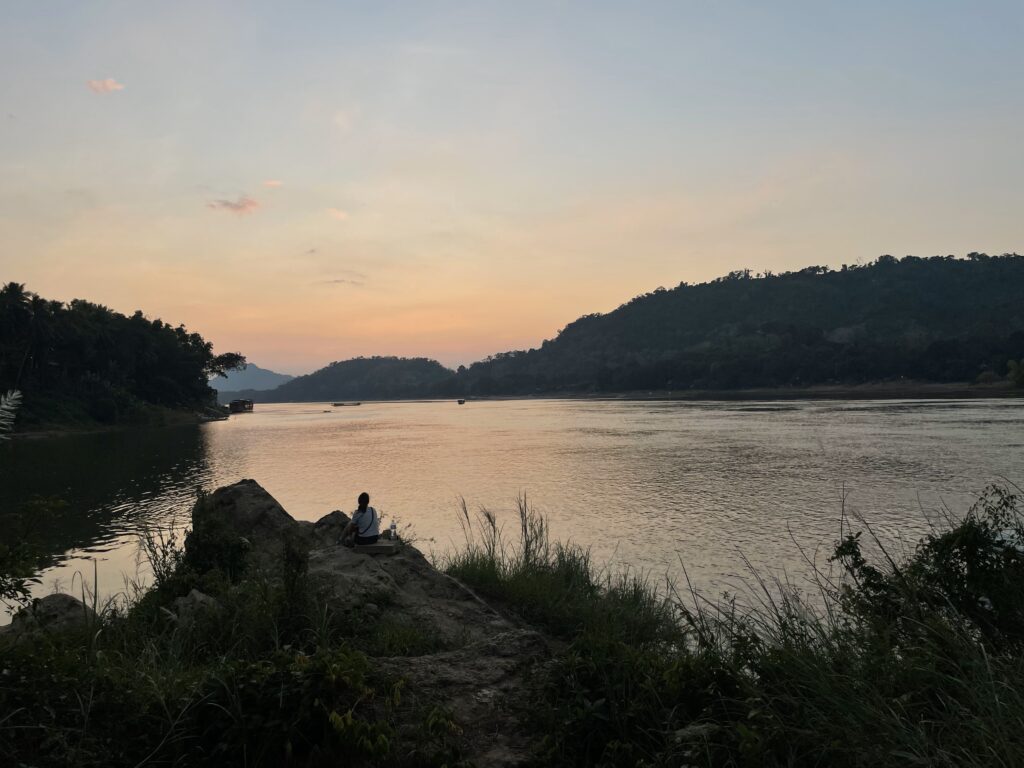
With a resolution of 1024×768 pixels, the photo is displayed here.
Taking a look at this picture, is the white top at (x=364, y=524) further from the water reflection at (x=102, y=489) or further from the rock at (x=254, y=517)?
the water reflection at (x=102, y=489)

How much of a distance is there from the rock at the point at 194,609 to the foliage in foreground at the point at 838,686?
501cm

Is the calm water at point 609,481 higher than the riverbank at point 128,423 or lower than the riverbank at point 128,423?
lower

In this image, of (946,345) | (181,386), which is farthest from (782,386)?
(181,386)

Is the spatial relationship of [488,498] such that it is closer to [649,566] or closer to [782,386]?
[649,566]

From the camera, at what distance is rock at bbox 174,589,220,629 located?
868 centimetres

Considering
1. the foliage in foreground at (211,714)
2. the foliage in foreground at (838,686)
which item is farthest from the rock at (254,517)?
the foliage in foreground at (838,686)

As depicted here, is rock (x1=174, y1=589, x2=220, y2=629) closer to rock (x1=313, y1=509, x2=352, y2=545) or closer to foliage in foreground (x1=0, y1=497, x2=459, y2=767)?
foliage in foreground (x1=0, y1=497, x2=459, y2=767)

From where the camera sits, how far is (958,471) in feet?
112

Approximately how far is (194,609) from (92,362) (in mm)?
103448

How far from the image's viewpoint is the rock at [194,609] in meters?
8.68

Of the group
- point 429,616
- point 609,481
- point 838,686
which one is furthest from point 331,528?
point 609,481

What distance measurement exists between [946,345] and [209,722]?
151 metres

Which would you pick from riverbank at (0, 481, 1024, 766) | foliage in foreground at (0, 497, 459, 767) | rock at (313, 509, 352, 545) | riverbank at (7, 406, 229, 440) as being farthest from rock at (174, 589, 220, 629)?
riverbank at (7, 406, 229, 440)

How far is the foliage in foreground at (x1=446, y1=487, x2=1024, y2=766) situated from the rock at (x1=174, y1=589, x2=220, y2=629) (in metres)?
5.01
